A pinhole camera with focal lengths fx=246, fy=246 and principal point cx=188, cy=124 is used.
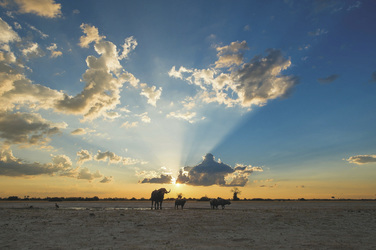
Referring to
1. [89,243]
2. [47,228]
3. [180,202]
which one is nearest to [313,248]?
[89,243]

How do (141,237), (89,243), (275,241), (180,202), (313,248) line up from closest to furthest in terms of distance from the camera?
(313,248) < (89,243) < (275,241) < (141,237) < (180,202)

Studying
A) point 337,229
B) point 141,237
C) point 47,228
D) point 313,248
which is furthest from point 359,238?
point 47,228

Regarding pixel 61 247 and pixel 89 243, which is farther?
pixel 89 243

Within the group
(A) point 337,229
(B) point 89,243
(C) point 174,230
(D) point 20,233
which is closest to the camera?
(B) point 89,243

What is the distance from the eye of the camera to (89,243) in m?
11.6

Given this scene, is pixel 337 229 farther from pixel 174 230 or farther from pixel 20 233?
pixel 20 233

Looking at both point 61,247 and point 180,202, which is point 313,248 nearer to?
point 61,247

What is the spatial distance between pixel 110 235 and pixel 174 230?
13.0ft

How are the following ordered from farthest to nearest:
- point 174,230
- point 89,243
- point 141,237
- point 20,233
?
point 174,230
point 20,233
point 141,237
point 89,243

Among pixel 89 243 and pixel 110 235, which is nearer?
pixel 89 243

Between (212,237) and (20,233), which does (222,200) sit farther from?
(20,233)


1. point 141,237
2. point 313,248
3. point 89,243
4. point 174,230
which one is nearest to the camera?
point 313,248

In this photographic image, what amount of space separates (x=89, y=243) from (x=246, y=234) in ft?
28.1

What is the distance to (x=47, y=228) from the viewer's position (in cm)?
1595
